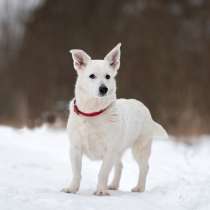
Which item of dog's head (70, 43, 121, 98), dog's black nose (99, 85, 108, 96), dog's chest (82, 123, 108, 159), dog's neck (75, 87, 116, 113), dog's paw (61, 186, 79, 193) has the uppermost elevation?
dog's head (70, 43, 121, 98)

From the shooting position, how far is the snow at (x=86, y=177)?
5.87 meters

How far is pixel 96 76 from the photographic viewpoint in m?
6.91

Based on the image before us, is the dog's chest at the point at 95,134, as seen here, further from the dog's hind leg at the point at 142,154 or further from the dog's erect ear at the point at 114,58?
the dog's hind leg at the point at 142,154

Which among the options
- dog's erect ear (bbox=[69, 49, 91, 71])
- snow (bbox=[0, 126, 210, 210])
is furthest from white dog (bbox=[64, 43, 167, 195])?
snow (bbox=[0, 126, 210, 210])

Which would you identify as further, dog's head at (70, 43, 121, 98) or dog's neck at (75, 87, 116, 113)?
dog's neck at (75, 87, 116, 113)

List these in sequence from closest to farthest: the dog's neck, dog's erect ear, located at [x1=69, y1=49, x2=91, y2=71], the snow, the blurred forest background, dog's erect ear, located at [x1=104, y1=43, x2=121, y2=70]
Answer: the snow, the dog's neck, dog's erect ear, located at [x1=69, y1=49, x2=91, y2=71], dog's erect ear, located at [x1=104, y1=43, x2=121, y2=70], the blurred forest background

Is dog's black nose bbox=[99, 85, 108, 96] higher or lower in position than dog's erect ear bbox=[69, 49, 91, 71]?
lower

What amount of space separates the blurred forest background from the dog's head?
922 centimetres

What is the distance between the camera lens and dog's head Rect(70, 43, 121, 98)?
6758 mm

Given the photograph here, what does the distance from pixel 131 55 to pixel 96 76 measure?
1347 centimetres

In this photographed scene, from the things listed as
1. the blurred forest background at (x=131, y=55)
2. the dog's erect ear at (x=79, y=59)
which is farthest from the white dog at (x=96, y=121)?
the blurred forest background at (x=131, y=55)

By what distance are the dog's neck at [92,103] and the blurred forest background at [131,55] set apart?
9301mm

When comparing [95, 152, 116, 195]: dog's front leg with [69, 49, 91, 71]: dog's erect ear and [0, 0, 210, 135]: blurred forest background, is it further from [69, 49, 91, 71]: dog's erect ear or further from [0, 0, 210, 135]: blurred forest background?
[0, 0, 210, 135]: blurred forest background

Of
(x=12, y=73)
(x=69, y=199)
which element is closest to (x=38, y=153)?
(x=69, y=199)
